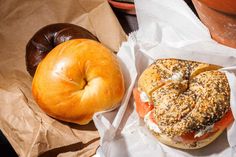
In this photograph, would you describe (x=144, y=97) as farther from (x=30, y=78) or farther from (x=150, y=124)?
(x=30, y=78)

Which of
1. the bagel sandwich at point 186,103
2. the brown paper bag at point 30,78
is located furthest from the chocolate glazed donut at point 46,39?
the bagel sandwich at point 186,103

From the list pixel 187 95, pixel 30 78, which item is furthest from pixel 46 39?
pixel 187 95

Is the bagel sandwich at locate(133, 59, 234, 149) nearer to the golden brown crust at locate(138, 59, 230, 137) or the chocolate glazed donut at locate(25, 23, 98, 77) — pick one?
the golden brown crust at locate(138, 59, 230, 137)

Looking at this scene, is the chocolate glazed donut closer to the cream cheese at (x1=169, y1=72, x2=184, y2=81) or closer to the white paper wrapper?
the white paper wrapper

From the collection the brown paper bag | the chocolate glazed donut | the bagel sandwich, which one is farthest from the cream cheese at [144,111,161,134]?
the chocolate glazed donut

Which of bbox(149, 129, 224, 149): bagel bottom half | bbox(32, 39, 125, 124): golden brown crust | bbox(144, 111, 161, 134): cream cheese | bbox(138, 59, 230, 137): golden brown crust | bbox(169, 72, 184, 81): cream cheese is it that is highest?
bbox(32, 39, 125, 124): golden brown crust

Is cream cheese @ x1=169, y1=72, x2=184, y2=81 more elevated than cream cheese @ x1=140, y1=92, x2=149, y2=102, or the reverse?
cream cheese @ x1=169, y1=72, x2=184, y2=81

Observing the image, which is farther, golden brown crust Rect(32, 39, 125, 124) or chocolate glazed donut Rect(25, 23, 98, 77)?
chocolate glazed donut Rect(25, 23, 98, 77)
